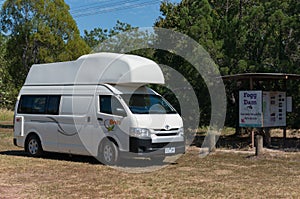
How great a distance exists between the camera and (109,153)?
12086 millimetres

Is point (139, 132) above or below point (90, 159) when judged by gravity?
above

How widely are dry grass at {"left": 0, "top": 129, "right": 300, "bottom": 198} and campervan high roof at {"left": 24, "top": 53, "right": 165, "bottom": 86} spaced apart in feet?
7.63

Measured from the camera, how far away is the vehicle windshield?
1202 centimetres

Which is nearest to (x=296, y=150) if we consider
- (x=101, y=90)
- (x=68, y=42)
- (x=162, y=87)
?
(x=162, y=87)

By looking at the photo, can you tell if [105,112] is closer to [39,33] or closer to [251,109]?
[251,109]

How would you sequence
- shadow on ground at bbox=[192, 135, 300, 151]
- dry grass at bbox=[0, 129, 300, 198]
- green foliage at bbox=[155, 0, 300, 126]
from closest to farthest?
dry grass at bbox=[0, 129, 300, 198]
shadow on ground at bbox=[192, 135, 300, 151]
green foliage at bbox=[155, 0, 300, 126]

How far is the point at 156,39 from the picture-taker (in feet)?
64.9

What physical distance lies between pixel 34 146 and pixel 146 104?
4.18 meters

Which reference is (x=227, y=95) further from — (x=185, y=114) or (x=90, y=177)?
(x=90, y=177)

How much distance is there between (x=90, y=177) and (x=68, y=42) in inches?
776

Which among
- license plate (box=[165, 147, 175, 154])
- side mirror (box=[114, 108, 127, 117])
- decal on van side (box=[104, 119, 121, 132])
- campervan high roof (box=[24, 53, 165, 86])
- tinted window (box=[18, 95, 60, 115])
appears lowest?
license plate (box=[165, 147, 175, 154])

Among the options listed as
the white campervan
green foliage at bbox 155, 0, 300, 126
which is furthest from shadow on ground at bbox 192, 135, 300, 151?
the white campervan

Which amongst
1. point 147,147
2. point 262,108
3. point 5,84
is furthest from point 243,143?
point 5,84

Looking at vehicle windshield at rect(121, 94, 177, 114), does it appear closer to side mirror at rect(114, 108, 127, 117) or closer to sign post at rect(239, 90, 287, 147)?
side mirror at rect(114, 108, 127, 117)
